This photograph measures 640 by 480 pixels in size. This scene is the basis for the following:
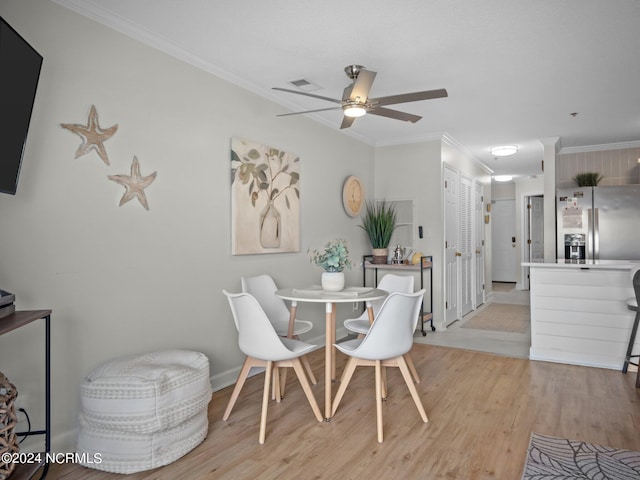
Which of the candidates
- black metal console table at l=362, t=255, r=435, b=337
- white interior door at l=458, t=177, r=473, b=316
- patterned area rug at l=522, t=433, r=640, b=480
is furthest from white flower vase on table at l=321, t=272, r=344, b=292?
white interior door at l=458, t=177, r=473, b=316

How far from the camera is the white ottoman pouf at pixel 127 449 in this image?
83.8 inches

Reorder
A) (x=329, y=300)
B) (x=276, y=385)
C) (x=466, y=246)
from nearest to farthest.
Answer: (x=329, y=300) → (x=276, y=385) → (x=466, y=246)

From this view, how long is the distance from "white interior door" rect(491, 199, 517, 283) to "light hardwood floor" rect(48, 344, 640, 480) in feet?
22.4

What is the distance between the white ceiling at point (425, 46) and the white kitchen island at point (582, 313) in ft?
5.16

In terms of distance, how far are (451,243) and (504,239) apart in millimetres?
5165

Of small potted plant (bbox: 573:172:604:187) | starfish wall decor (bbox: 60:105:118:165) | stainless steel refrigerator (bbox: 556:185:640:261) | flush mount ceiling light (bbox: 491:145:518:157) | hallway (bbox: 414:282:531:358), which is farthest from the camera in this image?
flush mount ceiling light (bbox: 491:145:518:157)

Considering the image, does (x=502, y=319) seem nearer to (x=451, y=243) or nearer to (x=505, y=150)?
(x=451, y=243)

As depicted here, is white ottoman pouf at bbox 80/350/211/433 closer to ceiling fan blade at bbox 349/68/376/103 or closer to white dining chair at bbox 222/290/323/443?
white dining chair at bbox 222/290/323/443

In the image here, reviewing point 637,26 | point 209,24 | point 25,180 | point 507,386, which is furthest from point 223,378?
point 637,26

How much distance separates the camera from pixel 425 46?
114 inches

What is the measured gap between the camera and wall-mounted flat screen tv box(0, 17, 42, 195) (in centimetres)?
171

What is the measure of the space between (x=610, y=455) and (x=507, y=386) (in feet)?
3.58

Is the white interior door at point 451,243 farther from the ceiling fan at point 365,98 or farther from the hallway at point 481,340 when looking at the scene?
the ceiling fan at point 365,98

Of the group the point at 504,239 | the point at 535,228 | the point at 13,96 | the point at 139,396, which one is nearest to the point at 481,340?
the point at 139,396
